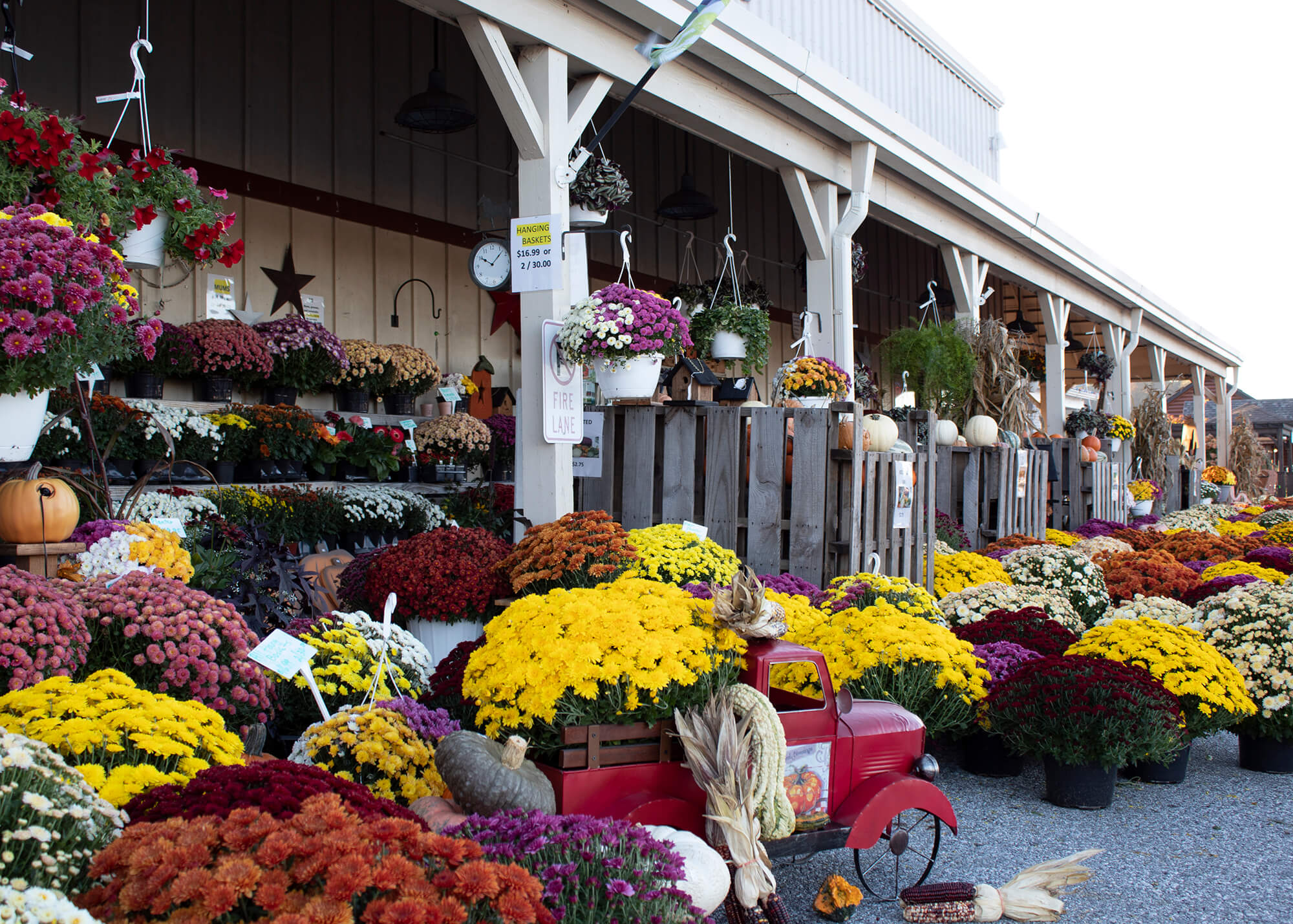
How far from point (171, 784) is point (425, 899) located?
0.77 meters

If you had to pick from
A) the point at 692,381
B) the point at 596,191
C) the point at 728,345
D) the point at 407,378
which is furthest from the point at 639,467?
the point at 407,378

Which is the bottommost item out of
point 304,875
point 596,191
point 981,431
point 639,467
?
point 304,875

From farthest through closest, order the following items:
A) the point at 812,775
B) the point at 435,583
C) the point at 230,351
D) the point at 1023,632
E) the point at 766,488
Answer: the point at 230,351, the point at 766,488, the point at 1023,632, the point at 435,583, the point at 812,775

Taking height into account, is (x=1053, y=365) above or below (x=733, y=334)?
above

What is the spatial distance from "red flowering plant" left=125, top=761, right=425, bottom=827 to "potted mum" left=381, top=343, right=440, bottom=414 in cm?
583

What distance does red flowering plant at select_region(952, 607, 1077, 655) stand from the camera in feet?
Result: 16.1

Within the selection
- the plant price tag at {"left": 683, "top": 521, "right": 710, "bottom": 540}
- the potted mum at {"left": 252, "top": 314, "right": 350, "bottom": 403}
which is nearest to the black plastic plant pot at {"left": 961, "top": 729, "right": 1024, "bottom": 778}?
the plant price tag at {"left": 683, "top": 521, "right": 710, "bottom": 540}

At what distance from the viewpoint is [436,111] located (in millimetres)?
7547

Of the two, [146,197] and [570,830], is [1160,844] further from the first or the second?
[146,197]

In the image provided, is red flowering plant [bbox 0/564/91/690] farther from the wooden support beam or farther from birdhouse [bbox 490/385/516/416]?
birdhouse [bbox 490/385/516/416]

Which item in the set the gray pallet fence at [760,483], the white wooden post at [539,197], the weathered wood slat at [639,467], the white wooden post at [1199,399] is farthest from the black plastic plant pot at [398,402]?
the white wooden post at [1199,399]

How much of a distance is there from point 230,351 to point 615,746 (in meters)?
4.55

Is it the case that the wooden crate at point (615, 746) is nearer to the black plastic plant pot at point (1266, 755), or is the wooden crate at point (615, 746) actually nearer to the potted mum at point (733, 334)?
the black plastic plant pot at point (1266, 755)

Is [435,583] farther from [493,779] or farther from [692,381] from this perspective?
[692,381]
